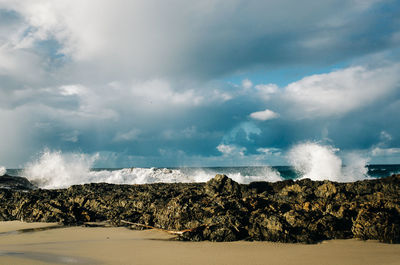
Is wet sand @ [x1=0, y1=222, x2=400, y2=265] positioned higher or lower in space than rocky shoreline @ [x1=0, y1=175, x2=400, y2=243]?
lower

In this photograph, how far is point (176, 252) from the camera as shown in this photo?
12.9ft

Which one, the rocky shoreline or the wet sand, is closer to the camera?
the wet sand

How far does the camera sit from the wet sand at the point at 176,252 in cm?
353

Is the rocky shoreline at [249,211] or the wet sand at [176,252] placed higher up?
the rocky shoreline at [249,211]

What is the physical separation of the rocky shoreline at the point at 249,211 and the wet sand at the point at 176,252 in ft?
0.71

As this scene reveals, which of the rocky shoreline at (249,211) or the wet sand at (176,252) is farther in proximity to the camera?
the rocky shoreline at (249,211)

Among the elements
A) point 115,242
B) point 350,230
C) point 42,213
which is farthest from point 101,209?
point 350,230

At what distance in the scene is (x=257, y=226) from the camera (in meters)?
4.48

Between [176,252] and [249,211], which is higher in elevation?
[249,211]

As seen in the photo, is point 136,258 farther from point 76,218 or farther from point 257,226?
point 76,218

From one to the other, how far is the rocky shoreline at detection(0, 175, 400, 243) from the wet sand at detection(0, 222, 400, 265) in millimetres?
217

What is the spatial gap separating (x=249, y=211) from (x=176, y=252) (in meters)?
1.74

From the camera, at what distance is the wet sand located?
11.6 ft

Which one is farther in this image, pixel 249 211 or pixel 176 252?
pixel 249 211
